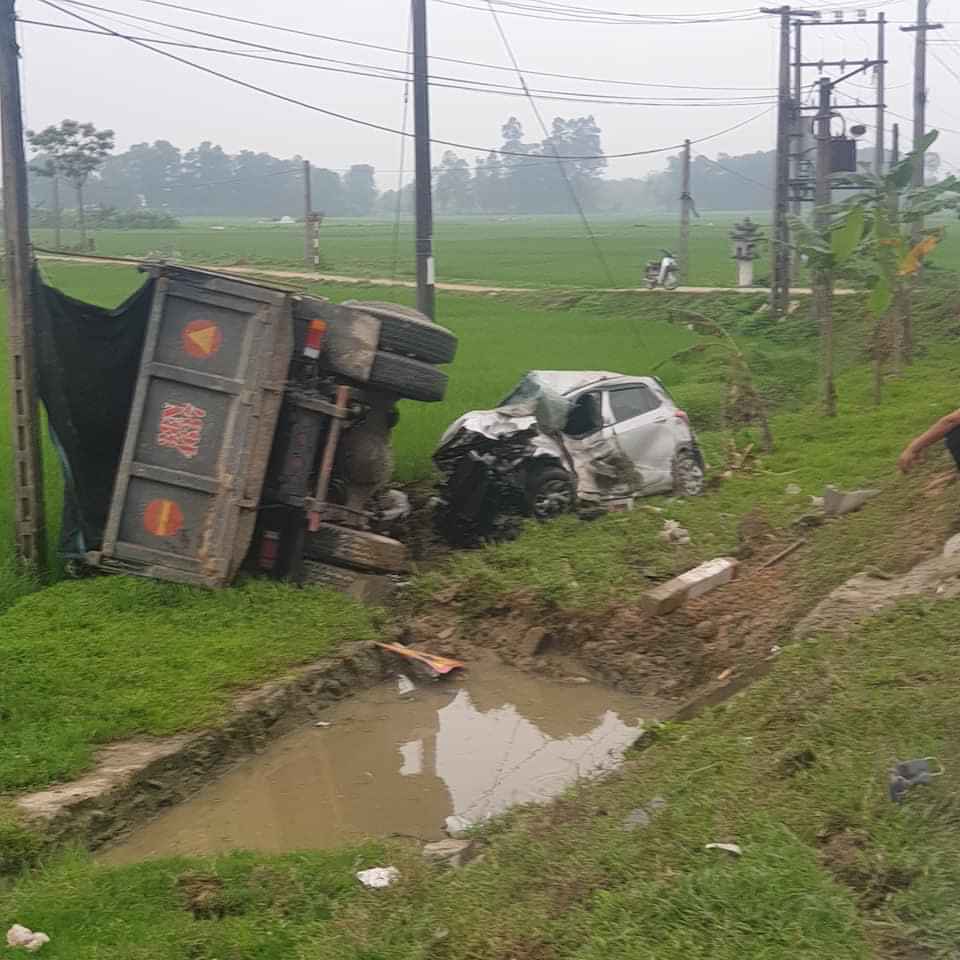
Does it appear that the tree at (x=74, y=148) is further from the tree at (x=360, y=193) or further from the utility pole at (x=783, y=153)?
A: the tree at (x=360, y=193)

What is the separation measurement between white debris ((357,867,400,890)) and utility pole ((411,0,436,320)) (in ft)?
35.4

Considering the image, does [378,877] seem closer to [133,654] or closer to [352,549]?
[133,654]

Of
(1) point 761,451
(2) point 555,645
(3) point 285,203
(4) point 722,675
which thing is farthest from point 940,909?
(3) point 285,203

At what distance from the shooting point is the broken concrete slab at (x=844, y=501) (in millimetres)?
10891

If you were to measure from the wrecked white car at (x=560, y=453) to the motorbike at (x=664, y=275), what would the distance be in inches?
781

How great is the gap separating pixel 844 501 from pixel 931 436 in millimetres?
4571

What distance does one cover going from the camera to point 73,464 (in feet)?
32.3

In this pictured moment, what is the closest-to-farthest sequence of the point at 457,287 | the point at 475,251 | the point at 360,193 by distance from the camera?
the point at 457,287 → the point at 475,251 → the point at 360,193

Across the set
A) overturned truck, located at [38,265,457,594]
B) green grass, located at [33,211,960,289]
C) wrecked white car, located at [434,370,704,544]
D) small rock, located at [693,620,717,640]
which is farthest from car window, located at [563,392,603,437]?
green grass, located at [33,211,960,289]

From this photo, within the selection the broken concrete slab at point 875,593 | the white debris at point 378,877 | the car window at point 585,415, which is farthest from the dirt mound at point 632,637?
the white debris at point 378,877

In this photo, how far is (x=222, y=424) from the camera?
9.38 metres

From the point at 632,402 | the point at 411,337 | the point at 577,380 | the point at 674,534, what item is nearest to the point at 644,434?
the point at 632,402

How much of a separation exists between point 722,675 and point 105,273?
3299cm

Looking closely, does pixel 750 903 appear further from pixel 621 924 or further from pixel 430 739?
pixel 430 739
